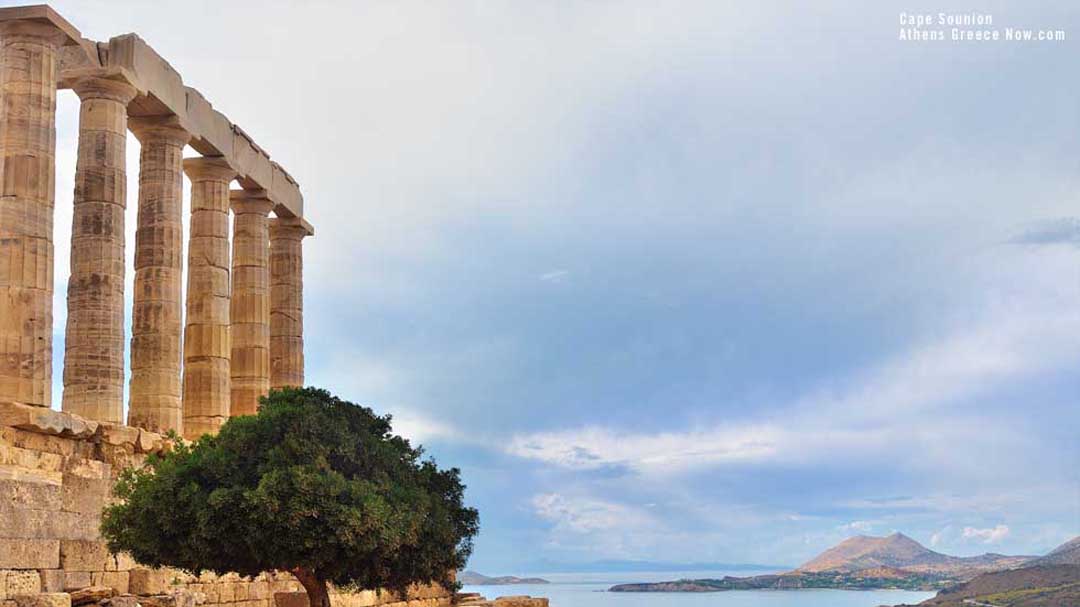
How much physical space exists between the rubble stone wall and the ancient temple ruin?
1332 millimetres

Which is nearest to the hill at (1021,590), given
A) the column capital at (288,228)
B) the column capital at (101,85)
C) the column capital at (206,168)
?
the column capital at (288,228)

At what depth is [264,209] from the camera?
1478 inches

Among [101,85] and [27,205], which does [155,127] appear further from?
[27,205]

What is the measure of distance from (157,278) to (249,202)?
712 centimetres

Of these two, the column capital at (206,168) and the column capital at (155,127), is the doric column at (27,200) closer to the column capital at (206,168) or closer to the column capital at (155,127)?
the column capital at (155,127)

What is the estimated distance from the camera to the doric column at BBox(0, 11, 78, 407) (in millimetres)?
24953

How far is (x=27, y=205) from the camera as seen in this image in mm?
25438

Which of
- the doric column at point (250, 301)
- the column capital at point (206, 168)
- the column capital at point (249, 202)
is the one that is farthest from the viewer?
the column capital at point (249, 202)

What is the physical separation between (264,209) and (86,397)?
11.5 m

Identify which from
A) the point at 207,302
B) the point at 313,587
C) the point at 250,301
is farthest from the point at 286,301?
the point at 313,587

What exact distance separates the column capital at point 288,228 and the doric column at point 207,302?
577cm

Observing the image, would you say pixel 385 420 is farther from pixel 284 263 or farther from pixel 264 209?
pixel 284 263

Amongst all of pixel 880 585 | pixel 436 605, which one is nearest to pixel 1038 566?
pixel 880 585

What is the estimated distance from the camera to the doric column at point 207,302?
32750 mm
